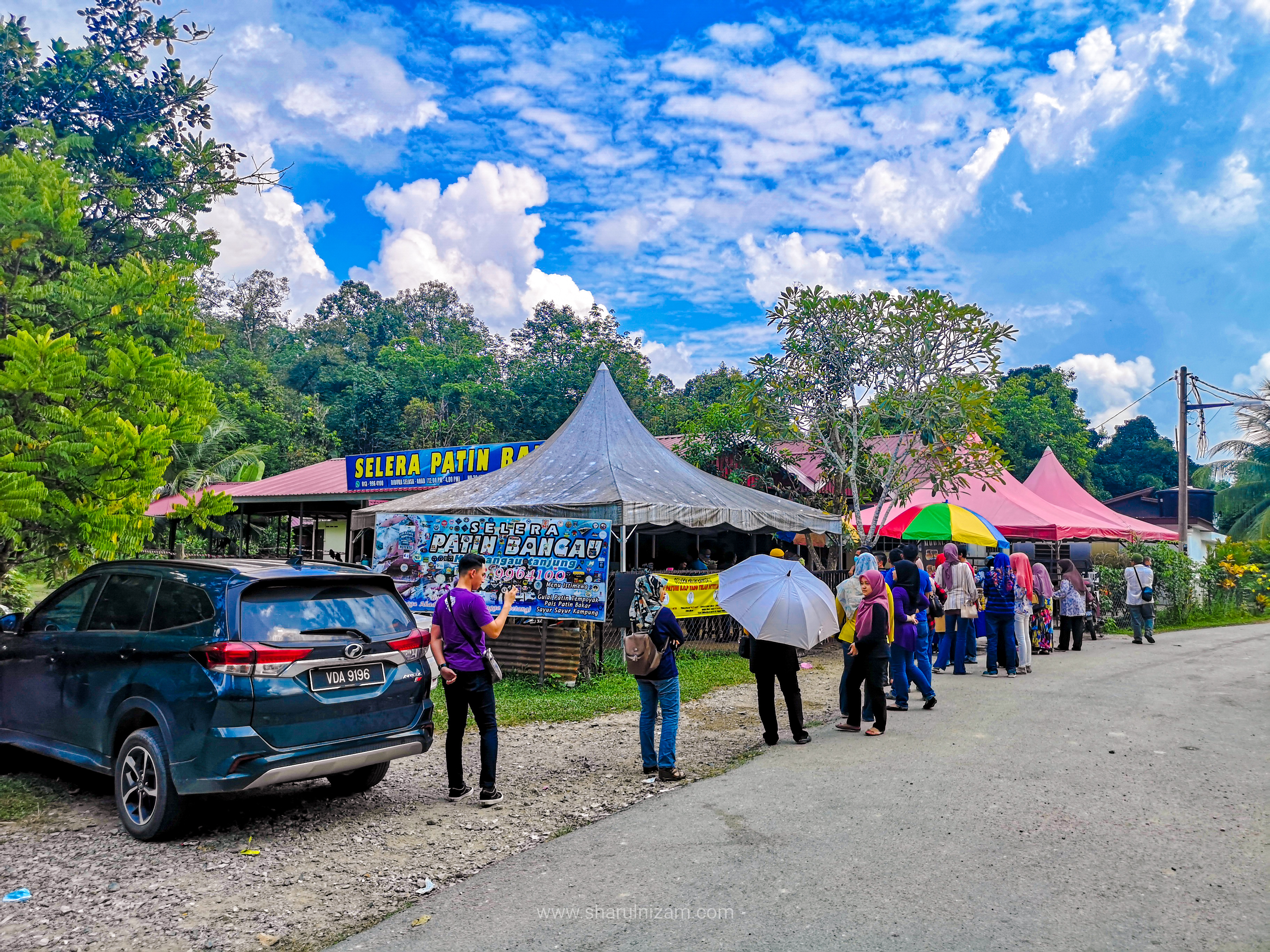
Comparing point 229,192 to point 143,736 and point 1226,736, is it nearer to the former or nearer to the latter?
point 143,736

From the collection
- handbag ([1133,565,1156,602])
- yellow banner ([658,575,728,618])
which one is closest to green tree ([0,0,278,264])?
yellow banner ([658,575,728,618])

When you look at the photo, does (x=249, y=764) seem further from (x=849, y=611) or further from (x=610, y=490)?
(x=610, y=490)

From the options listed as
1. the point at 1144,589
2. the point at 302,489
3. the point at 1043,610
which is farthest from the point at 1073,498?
the point at 302,489

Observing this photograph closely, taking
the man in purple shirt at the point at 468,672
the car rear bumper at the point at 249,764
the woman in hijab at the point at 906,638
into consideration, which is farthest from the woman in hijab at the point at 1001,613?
the car rear bumper at the point at 249,764

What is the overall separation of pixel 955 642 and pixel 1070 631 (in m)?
4.37

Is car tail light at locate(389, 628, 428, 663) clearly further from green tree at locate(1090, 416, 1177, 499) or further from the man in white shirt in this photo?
green tree at locate(1090, 416, 1177, 499)

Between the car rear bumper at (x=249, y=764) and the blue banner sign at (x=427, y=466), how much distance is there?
14.4 m

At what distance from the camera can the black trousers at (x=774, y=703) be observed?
7371mm

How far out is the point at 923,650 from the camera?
9.29 metres

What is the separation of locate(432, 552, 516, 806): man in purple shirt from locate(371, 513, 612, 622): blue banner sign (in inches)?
174

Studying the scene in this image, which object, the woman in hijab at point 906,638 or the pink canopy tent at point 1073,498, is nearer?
the woman in hijab at point 906,638

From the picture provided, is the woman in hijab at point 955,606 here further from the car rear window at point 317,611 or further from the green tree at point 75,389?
the green tree at point 75,389

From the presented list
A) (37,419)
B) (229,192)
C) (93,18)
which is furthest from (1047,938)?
(93,18)

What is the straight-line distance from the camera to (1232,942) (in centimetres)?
366
